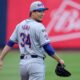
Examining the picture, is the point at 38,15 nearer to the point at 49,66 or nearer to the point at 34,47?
the point at 34,47

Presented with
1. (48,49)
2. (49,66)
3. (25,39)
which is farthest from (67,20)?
(48,49)

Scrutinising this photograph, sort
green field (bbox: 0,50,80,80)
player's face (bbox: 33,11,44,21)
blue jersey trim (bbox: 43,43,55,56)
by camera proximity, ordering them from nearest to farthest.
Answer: blue jersey trim (bbox: 43,43,55,56), player's face (bbox: 33,11,44,21), green field (bbox: 0,50,80,80)

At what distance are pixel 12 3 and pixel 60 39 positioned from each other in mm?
1699

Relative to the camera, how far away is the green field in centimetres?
1109

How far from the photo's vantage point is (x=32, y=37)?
25.1ft

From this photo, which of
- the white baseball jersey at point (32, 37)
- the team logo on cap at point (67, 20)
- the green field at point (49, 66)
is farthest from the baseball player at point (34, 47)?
the team logo on cap at point (67, 20)

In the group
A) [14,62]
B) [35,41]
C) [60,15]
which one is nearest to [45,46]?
[35,41]

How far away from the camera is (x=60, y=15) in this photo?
14.8 m

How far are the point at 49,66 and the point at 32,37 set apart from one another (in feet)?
15.5

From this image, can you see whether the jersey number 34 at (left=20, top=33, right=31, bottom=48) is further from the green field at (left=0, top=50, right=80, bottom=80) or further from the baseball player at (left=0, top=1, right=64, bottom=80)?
the green field at (left=0, top=50, right=80, bottom=80)

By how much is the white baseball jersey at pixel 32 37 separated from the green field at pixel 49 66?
318 cm

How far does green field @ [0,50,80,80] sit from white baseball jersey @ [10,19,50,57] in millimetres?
3177

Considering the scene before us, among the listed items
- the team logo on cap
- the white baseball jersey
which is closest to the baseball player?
the white baseball jersey

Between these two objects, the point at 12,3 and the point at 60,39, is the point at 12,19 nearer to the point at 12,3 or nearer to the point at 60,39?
the point at 12,3
